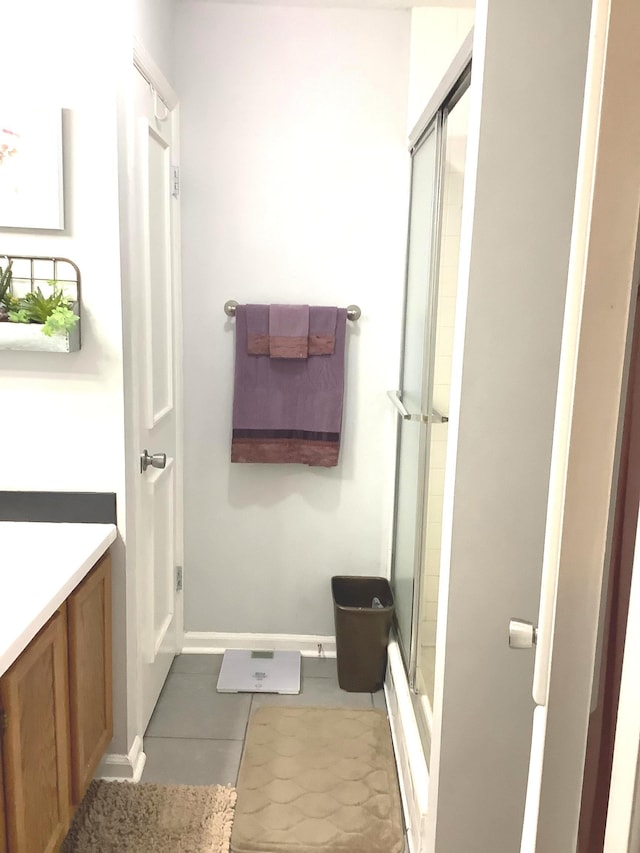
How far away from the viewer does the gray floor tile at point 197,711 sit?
7.58ft

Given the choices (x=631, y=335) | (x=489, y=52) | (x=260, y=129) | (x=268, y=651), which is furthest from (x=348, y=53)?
(x=268, y=651)

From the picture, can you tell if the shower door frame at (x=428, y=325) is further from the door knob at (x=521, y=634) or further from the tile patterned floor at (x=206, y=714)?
the door knob at (x=521, y=634)

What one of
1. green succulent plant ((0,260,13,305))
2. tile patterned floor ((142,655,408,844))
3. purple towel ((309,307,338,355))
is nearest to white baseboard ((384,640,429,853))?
tile patterned floor ((142,655,408,844))

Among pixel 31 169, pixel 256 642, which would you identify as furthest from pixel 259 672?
pixel 31 169

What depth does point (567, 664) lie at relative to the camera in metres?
0.62

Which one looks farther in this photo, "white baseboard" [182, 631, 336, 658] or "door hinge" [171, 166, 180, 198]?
"white baseboard" [182, 631, 336, 658]

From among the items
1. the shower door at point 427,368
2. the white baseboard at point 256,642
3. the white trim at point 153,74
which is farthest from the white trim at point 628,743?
the white baseboard at point 256,642

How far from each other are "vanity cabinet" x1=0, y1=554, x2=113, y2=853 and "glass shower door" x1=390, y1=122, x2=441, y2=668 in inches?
38.4

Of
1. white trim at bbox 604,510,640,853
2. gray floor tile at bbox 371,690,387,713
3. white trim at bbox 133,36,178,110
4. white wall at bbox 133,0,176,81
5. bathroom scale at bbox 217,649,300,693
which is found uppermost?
white wall at bbox 133,0,176,81

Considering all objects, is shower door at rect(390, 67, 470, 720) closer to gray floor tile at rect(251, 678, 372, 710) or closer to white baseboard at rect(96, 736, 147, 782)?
gray floor tile at rect(251, 678, 372, 710)

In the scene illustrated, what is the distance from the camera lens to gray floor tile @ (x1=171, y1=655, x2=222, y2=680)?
2.68 metres

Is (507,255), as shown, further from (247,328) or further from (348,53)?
(348,53)

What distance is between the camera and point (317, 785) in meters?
2.08

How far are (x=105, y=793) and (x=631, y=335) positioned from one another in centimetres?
193
